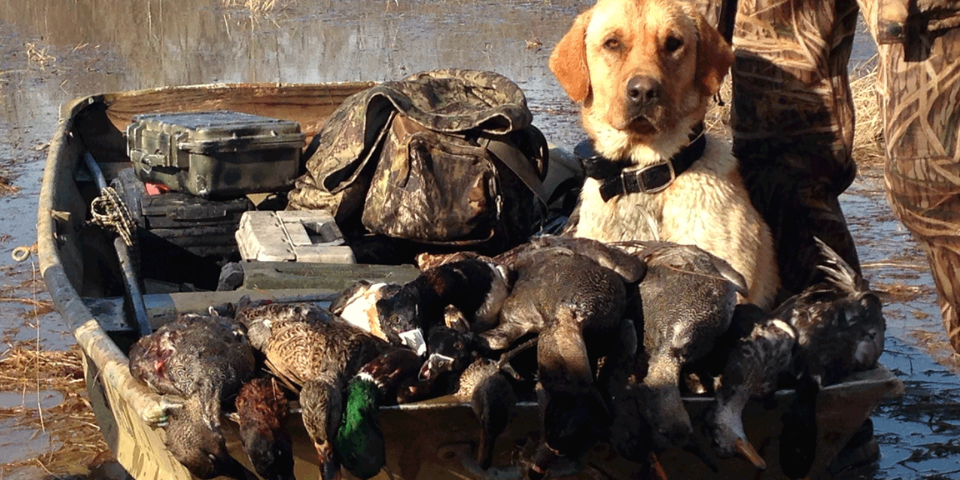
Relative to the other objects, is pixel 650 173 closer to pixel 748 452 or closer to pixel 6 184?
pixel 748 452

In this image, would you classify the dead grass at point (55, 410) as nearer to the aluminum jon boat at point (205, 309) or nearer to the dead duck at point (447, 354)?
the aluminum jon boat at point (205, 309)

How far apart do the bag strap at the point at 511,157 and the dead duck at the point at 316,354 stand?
180 centimetres

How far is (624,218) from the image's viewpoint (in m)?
4.01

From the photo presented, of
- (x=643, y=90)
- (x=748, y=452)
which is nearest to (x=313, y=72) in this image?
(x=643, y=90)

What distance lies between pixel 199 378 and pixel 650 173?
1852 millimetres

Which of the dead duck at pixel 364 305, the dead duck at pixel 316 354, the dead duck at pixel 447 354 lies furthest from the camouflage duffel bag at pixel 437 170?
the dead duck at pixel 447 354

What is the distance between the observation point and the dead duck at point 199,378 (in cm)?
286

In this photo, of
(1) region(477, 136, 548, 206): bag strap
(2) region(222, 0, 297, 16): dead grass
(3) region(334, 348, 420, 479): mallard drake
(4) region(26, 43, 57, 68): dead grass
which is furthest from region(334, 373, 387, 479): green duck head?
(2) region(222, 0, 297, 16): dead grass

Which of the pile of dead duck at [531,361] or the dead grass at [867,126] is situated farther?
the dead grass at [867,126]

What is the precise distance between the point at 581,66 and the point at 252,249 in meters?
1.70

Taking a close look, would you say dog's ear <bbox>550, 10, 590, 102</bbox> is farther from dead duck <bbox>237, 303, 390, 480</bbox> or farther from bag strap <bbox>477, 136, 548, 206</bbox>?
dead duck <bbox>237, 303, 390, 480</bbox>

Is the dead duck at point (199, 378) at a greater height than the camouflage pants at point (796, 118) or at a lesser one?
lesser

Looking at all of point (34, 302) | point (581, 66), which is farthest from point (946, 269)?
point (34, 302)

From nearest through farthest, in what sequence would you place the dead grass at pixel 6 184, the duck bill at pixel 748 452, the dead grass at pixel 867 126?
the duck bill at pixel 748 452 < the dead grass at pixel 6 184 < the dead grass at pixel 867 126
